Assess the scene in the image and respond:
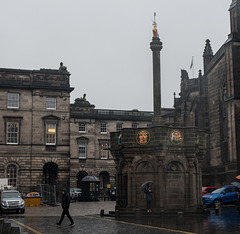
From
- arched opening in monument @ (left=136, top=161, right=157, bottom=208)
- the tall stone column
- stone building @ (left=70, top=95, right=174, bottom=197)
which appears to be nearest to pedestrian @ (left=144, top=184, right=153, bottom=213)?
arched opening in monument @ (left=136, top=161, right=157, bottom=208)

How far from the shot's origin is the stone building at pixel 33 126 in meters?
48.5

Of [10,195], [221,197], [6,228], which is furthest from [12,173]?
[6,228]

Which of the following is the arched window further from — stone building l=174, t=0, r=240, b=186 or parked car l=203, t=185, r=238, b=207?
parked car l=203, t=185, r=238, b=207

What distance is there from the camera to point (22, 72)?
1956 inches

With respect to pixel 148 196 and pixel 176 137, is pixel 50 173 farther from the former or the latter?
pixel 148 196

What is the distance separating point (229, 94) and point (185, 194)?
1695cm

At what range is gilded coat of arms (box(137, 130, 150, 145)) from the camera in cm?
2311

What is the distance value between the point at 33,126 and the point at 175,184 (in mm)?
29492

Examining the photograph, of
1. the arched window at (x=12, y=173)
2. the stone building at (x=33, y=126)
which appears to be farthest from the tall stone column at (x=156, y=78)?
the arched window at (x=12, y=173)

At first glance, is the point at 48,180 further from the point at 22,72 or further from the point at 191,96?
the point at 191,96

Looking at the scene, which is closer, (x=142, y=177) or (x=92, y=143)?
(x=142, y=177)

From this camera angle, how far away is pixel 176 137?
23109 millimetres

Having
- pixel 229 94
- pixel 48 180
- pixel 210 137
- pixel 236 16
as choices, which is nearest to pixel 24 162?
pixel 48 180

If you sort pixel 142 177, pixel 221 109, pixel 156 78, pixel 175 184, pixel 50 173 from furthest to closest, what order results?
pixel 50 173, pixel 221 109, pixel 156 78, pixel 142 177, pixel 175 184
